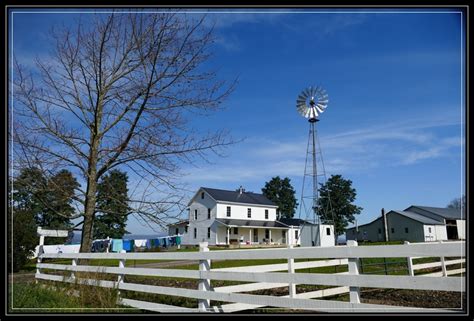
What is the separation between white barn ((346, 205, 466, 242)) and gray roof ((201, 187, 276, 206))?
1216 centimetres

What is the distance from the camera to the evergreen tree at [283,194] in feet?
253

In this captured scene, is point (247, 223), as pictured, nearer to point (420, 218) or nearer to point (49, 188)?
point (420, 218)

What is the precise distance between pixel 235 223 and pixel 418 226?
23270 millimetres

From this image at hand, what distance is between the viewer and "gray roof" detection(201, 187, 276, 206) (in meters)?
43.3

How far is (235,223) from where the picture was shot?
137 ft

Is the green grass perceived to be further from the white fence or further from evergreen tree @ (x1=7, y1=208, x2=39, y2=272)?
evergreen tree @ (x1=7, y1=208, x2=39, y2=272)

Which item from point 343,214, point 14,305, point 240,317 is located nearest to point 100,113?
point 14,305

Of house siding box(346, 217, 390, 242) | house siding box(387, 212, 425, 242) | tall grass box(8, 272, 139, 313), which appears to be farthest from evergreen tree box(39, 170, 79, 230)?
house siding box(346, 217, 390, 242)

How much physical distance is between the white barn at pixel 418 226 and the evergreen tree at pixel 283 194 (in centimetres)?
2355

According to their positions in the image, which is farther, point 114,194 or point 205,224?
point 205,224

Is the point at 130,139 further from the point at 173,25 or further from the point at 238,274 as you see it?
the point at 238,274

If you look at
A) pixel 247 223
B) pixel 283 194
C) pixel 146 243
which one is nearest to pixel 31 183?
pixel 146 243

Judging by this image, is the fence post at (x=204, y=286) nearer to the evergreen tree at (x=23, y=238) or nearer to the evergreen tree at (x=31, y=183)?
the evergreen tree at (x=31, y=183)

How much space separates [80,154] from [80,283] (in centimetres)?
390
